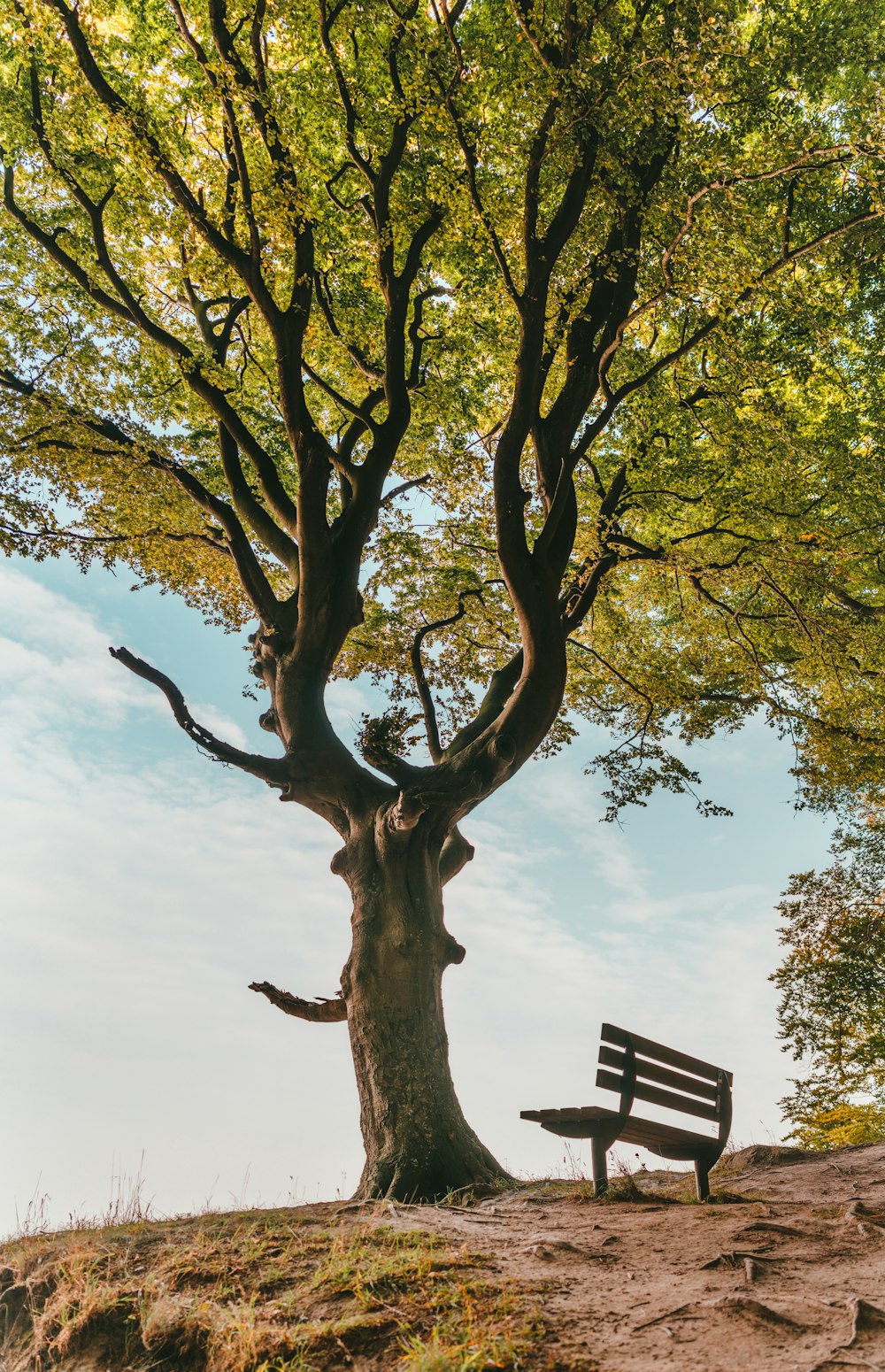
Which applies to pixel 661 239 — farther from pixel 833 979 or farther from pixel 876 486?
pixel 833 979

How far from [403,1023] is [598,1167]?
229cm

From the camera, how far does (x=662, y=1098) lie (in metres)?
7.24

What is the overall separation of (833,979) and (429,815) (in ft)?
36.6

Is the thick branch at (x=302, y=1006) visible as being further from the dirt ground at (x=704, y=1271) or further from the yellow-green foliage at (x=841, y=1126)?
the yellow-green foliage at (x=841, y=1126)

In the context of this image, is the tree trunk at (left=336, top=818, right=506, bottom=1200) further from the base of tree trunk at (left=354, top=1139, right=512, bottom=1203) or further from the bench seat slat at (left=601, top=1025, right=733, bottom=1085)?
the bench seat slat at (left=601, top=1025, right=733, bottom=1085)

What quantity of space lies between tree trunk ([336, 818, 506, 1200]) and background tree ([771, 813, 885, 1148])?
10.3 m

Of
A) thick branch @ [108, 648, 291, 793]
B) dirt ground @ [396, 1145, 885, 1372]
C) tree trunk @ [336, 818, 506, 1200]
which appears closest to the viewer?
dirt ground @ [396, 1145, 885, 1372]

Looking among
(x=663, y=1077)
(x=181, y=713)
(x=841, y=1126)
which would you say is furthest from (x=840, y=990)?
(x=181, y=713)

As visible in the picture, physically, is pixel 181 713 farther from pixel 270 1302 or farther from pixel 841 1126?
pixel 841 1126

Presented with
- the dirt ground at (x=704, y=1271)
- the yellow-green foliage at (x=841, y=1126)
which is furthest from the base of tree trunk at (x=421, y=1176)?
the yellow-green foliage at (x=841, y=1126)

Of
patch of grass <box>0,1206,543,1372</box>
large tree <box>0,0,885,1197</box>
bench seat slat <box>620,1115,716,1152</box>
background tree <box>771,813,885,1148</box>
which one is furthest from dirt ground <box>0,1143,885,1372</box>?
background tree <box>771,813,885,1148</box>

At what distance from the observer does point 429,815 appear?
31.0 ft

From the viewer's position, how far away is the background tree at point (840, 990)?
16.3 meters

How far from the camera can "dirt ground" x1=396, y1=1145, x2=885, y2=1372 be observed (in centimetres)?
363
